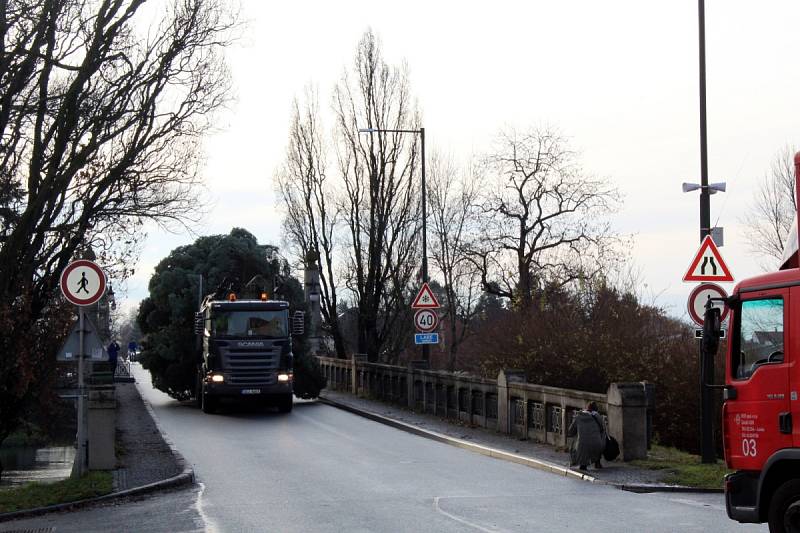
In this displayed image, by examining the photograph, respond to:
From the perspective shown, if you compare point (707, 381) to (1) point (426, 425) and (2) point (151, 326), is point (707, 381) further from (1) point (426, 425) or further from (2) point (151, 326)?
(2) point (151, 326)

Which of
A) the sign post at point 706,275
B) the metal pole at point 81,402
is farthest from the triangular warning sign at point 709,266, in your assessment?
the metal pole at point 81,402

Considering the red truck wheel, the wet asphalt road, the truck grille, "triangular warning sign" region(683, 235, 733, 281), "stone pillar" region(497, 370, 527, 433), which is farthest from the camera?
the truck grille

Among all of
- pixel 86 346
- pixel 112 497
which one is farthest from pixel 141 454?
pixel 112 497

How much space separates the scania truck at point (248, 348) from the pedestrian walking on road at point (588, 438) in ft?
40.2

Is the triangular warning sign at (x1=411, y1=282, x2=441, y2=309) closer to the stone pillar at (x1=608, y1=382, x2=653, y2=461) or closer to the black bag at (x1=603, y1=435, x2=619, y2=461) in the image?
the stone pillar at (x1=608, y1=382, x2=653, y2=461)

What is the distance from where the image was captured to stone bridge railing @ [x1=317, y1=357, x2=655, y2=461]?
1772cm

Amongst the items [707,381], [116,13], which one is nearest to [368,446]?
[116,13]

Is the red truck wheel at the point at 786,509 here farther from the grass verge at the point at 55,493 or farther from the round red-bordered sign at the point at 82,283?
the round red-bordered sign at the point at 82,283

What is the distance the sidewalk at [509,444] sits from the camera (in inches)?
615

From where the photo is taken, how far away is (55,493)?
46.5 ft

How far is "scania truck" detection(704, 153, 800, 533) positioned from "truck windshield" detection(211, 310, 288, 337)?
19.5m

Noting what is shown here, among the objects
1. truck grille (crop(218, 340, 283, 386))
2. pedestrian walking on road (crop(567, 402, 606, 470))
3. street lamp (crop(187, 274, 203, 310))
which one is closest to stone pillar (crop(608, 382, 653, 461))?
pedestrian walking on road (crop(567, 402, 606, 470))

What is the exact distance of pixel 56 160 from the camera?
18344 millimetres

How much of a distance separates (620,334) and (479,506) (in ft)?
38.7
